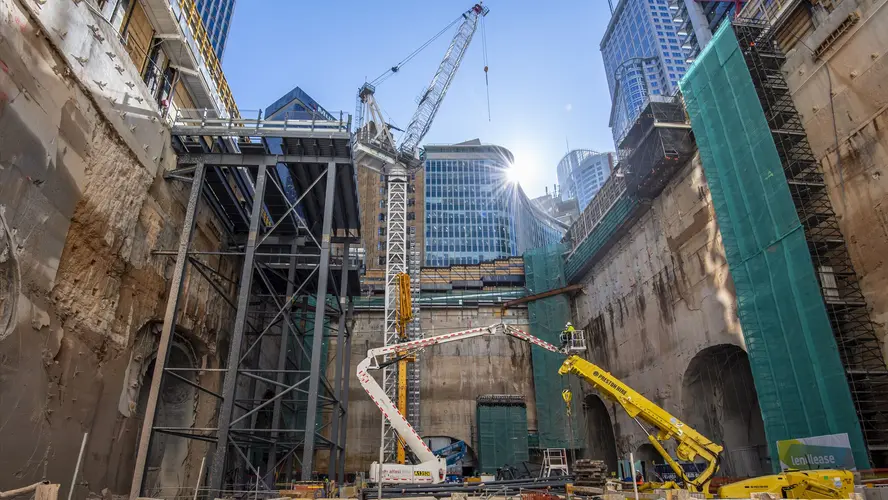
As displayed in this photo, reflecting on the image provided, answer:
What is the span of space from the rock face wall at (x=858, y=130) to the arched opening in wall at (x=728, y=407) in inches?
272

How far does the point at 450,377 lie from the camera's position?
1444 inches

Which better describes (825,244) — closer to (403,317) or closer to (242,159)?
(242,159)

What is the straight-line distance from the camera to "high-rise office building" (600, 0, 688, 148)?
13438 centimetres

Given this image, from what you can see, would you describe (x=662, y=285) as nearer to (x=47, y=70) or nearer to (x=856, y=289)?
(x=856, y=289)

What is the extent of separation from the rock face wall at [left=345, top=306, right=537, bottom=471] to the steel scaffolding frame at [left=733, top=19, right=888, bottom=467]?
2243 centimetres

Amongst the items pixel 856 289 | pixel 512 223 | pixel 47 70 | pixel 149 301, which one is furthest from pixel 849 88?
pixel 512 223

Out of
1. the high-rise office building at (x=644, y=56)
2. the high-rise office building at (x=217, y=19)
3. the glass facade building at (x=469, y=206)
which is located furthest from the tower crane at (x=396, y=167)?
the high-rise office building at (x=644, y=56)

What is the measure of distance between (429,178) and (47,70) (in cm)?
7261

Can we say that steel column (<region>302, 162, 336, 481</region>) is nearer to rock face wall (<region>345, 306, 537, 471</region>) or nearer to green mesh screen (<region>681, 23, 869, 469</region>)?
green mesh screen (<region>681, 23, 869, 469</region>)

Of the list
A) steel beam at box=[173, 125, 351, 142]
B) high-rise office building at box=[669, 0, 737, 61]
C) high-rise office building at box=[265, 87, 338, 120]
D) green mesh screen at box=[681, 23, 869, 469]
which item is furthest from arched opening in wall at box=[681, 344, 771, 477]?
high-rise office building at box=[265, 87, 338, 120]

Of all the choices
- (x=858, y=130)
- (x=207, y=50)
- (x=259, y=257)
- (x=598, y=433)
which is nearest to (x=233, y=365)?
(x=259, y=257)

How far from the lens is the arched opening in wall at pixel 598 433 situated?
3247 cm

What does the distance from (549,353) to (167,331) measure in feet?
85.8

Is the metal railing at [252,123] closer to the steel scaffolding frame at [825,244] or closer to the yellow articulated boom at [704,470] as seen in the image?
the yellow articulated boom at [704,470]
